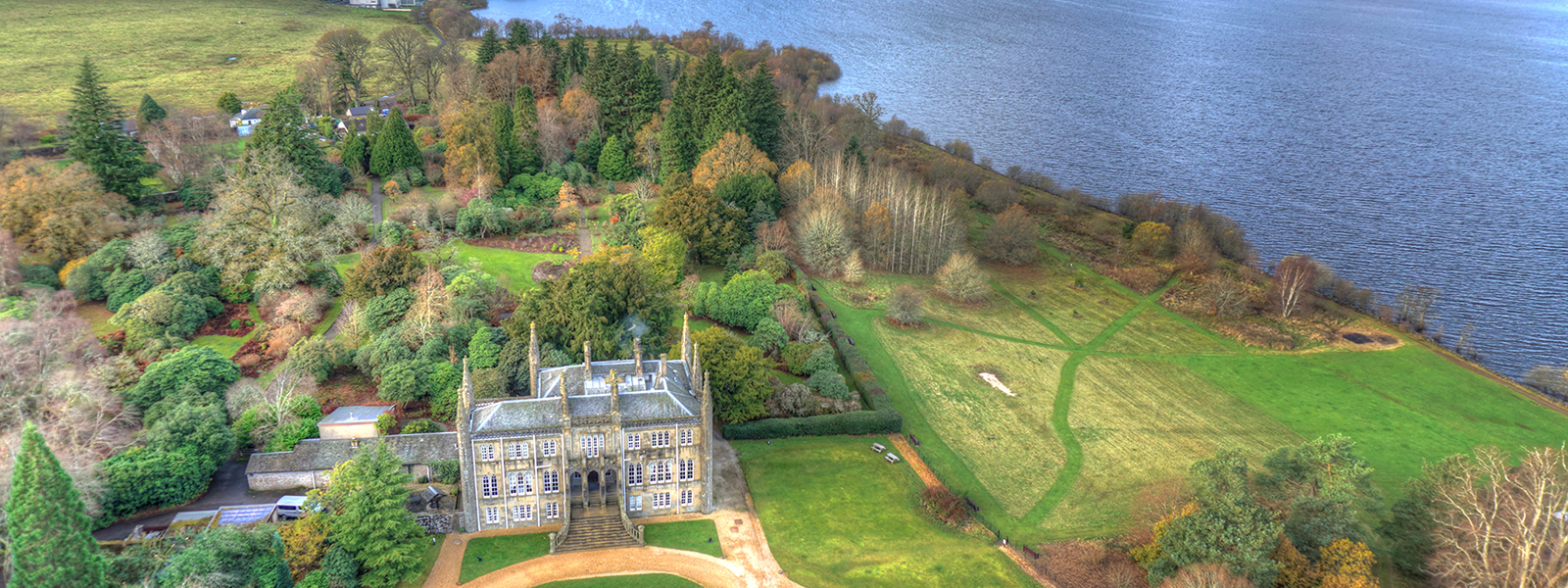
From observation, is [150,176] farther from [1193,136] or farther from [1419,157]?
[1419,157]

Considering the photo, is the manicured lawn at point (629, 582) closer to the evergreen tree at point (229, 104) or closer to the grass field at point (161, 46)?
the evergreen tree at point (229, 104)

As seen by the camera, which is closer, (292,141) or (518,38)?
(292,141)

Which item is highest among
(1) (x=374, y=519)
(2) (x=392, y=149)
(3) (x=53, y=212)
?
(2) (x=392, y=149)

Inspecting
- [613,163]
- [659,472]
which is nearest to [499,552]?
[659,472]

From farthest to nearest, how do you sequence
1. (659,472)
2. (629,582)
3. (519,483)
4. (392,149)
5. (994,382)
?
(392,149) < (994,382) < (659,472) < (519,483) < (629,582)

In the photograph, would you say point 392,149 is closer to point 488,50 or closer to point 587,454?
point 488,50

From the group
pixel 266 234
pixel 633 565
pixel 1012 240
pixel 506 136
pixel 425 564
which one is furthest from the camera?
pixel 506 136

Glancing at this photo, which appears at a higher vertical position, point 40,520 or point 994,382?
point 40,520
